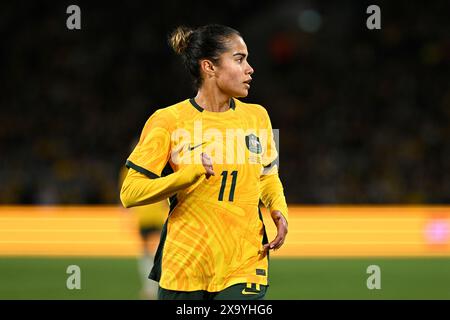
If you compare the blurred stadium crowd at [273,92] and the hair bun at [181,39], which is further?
the blurred stadium crowd at [273,92]

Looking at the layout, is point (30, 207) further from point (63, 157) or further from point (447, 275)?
point (447, 275)

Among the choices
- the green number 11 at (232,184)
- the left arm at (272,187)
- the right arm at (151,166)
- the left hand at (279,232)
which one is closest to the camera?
the right arm at (151,166)

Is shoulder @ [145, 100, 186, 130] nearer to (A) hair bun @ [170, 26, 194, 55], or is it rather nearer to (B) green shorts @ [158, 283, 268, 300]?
(A) hair bun @ [170, 26, 194, 55]

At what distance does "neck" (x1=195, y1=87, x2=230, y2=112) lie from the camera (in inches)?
171

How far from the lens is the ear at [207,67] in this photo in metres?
4.31

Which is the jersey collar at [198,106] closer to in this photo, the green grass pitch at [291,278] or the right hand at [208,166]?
the right hand at [208,166]

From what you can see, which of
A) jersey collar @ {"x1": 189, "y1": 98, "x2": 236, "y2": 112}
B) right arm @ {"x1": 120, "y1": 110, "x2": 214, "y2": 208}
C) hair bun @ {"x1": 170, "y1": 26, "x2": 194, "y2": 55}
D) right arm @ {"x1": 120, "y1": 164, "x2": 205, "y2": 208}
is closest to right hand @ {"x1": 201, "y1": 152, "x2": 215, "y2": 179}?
right arm @ {"x1": 120, "y1": 164, "x2": 205, "y2": 208}

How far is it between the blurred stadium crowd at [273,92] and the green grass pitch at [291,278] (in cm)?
398

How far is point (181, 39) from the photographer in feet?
14.4

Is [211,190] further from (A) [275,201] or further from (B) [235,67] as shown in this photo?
(B) [235,67]

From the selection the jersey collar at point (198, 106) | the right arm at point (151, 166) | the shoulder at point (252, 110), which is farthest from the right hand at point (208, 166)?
the shoulder at point (252, 110)

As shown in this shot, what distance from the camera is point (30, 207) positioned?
57.4 ft

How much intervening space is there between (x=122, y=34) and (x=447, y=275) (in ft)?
41.4

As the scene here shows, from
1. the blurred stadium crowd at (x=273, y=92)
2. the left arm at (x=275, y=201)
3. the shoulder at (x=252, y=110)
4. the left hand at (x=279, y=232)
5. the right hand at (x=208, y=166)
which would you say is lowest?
the left hand at (x=279, y=232)
